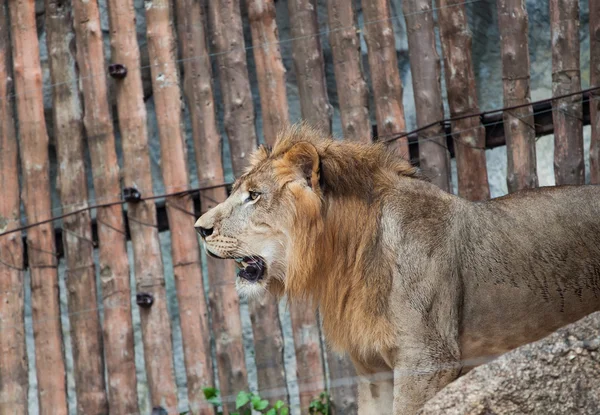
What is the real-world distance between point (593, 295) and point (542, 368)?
1.54m

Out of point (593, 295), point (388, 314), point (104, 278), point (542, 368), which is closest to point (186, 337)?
point (104, 278)

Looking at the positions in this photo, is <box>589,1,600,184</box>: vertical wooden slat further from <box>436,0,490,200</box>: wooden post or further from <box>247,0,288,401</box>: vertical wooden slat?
<box>247,0,288,401</box>: vertical wooden slat

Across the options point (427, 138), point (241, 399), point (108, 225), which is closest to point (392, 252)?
point (427, 138)

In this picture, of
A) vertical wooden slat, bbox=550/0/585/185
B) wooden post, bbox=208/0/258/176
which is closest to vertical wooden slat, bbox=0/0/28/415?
wooden post, bbox=208/0/258/176

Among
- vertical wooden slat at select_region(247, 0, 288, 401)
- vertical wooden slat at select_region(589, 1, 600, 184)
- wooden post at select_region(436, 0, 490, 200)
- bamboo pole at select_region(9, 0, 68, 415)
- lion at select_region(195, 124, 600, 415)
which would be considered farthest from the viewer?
bamboo pole at select_region(9, 0, 68, 415)

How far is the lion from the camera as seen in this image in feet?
14.1

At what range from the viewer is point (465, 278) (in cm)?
439

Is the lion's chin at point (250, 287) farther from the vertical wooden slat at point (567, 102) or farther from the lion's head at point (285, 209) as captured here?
the vertical wooden slat at point (567, 102)

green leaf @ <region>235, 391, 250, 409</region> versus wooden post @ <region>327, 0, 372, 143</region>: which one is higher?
wooden post @ <region>327, 0, 372, 143</region>

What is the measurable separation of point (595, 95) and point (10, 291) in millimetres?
3807

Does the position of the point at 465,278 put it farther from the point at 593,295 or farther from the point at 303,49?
the point at 303,49

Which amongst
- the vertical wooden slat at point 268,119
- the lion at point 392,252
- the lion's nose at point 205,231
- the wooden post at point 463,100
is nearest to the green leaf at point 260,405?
the vertical wooden slat at point 268,119

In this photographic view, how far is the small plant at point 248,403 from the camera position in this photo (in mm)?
5977

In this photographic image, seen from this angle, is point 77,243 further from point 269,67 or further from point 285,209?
point 285,209
